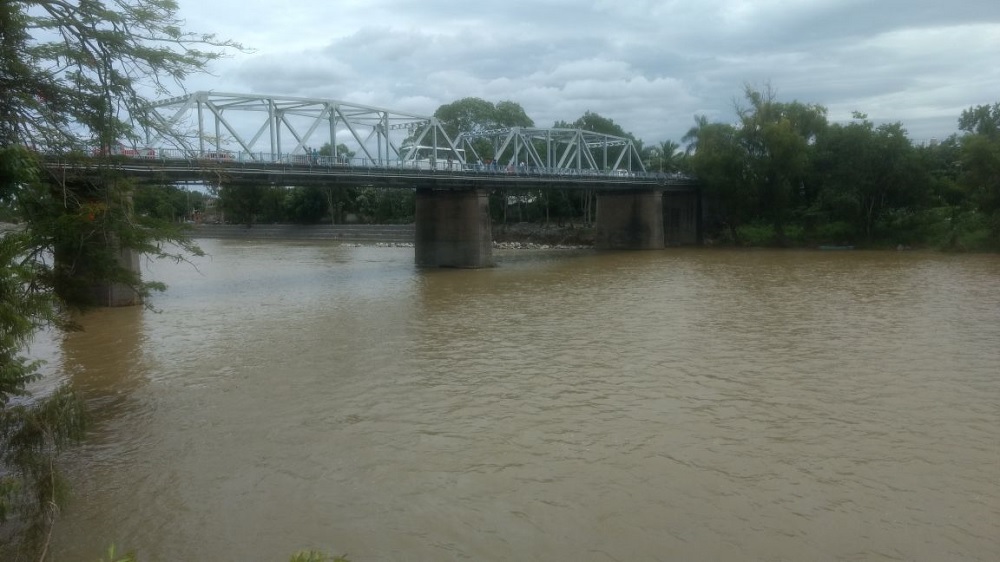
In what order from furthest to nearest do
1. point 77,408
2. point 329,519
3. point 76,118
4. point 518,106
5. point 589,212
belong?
point 518,106
point 589,212
point 76,118
point 329,519
point 77,408

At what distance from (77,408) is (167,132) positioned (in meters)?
4.29

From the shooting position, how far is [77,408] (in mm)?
7777

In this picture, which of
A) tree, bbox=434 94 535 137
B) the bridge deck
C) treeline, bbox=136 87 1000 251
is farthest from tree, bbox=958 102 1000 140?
tree, bbox=434 94 535 137

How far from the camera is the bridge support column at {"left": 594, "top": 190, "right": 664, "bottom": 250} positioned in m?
63.8

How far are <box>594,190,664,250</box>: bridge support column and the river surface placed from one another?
3808 centimetres

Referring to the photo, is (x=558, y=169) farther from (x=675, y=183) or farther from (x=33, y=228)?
(x=33, y=228)

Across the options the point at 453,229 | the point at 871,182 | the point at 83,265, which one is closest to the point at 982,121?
the point at 871,182

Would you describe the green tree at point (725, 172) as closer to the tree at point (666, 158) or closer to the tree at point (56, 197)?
the tree at point (666, 158)

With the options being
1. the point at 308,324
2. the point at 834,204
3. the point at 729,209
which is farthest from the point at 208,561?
the point at 729,209

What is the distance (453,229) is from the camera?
1886 inches

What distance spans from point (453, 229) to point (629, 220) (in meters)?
22.4

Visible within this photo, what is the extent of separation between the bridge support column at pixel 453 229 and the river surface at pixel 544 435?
69.3 feet

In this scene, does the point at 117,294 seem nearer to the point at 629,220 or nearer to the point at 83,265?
the point at 83,265

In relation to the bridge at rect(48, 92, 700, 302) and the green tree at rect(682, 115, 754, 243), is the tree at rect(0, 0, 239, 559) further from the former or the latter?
the green tree at rect(682, 115, 754, 243)
